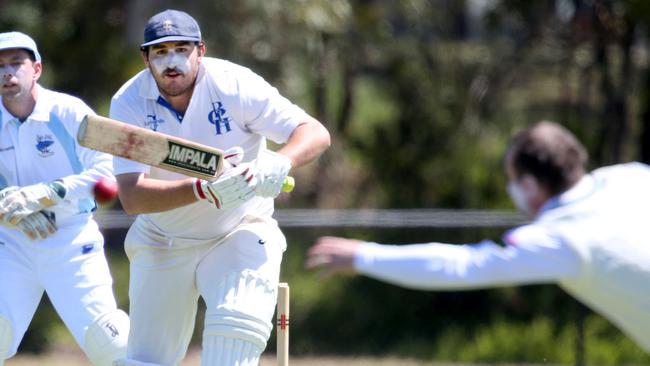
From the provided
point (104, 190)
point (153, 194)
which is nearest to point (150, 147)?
point (153, 194)

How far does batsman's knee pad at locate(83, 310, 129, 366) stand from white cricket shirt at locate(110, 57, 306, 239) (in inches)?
22.7

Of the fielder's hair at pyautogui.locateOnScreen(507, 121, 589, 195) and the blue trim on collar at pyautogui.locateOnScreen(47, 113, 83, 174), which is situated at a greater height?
the blue trim on collar at pyautogui.locateOnScreen(47, 113, 83, 174)

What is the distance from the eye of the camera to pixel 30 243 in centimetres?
489

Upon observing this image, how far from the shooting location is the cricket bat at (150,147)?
155 inches

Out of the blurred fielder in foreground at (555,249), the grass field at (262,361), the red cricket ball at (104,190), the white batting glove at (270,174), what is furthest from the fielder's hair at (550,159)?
the grass field at (262,361)

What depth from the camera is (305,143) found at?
4.32m

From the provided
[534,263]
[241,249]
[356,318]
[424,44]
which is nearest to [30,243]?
[241,249]

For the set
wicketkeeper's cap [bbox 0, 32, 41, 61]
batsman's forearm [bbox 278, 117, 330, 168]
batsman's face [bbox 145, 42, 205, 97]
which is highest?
wicketkeeper's cap [bbox 0, 32, 41, 61]

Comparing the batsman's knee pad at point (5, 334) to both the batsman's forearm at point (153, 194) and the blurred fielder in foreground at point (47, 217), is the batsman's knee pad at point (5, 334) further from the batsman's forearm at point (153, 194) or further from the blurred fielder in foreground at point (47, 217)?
the batsman's forearm at point (153, 194)

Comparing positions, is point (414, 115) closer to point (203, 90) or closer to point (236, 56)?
point (236, 56)

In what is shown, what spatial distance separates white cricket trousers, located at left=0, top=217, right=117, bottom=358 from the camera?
4781 millimetres

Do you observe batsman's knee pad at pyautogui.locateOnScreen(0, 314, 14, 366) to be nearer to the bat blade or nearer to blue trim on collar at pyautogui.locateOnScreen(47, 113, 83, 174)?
blue trim on collar at pyautogui.locateOnScreen(47, 113, 83, 174)

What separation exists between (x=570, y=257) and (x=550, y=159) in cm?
29

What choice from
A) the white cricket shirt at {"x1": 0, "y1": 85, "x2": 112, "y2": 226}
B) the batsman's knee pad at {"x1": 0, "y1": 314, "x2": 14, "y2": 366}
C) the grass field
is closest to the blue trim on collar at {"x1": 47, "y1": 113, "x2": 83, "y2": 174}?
the white cricket shirt at {"x1": 0, "y1": 85, "x2": 112, "y2": 226}
